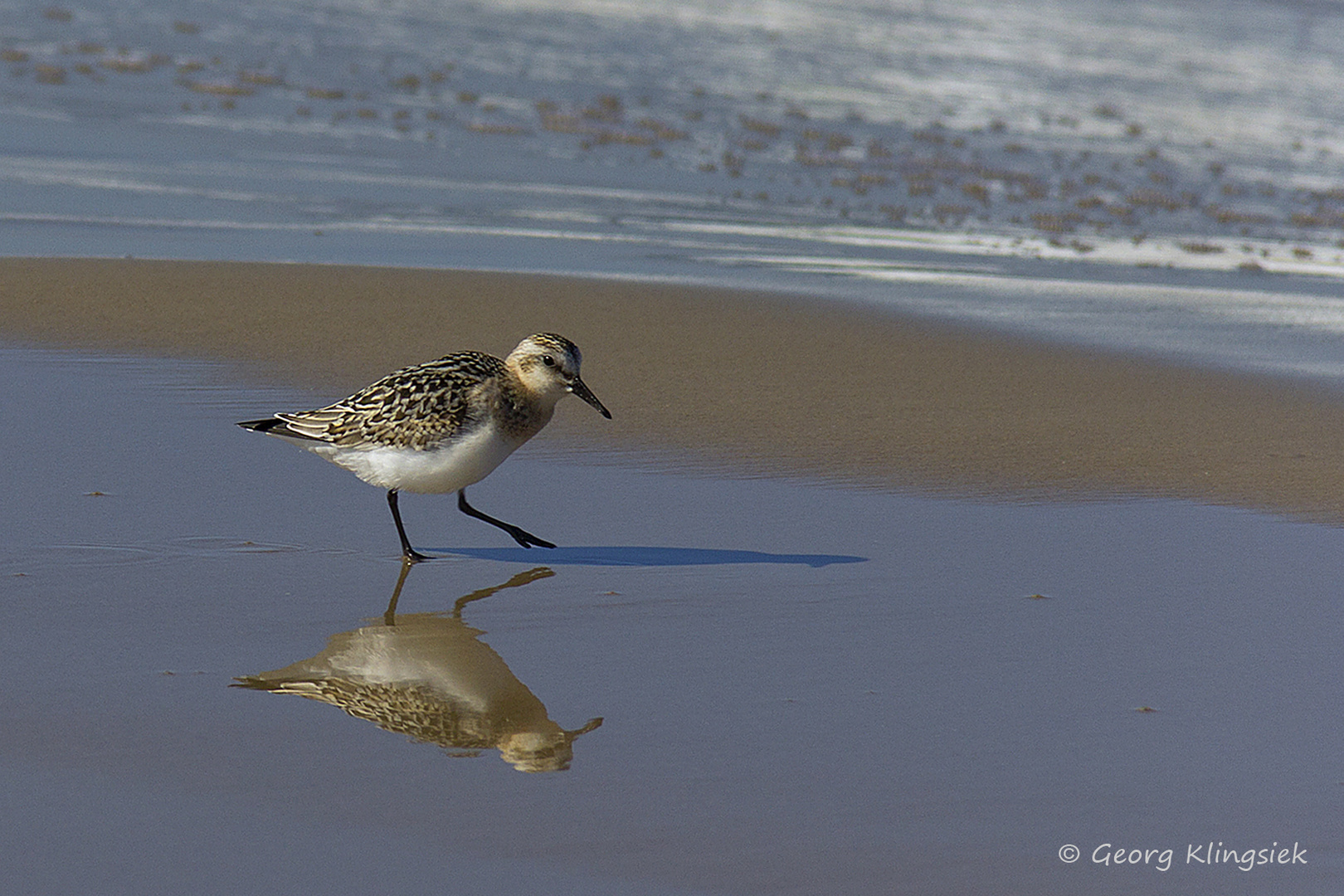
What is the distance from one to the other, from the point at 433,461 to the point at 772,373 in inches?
155

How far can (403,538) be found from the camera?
6.80m

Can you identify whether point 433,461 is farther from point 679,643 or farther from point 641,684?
point 641,684

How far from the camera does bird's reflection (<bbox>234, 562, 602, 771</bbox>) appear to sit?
498 centimetres

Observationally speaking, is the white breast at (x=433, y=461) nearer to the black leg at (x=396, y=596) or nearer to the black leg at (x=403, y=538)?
the black leg at (x=403, y=538)

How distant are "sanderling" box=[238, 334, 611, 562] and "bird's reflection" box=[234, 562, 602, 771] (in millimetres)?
880

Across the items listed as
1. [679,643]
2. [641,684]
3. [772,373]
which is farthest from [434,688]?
[772,373]

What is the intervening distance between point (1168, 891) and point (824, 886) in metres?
0.88

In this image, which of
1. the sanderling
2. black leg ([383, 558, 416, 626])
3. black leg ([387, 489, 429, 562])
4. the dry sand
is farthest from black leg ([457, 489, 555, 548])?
the dry sand

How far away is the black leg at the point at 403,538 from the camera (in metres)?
6.77

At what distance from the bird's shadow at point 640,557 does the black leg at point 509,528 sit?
0.04 m

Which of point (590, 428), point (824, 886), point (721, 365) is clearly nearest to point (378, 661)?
point (824, 886)

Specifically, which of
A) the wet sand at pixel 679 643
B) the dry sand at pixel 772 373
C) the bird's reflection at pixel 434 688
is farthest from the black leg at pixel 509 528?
the dry sand at pixel 772 373

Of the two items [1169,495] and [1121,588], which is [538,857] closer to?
[1121,588]

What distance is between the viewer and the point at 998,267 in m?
14.5
